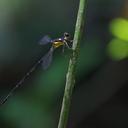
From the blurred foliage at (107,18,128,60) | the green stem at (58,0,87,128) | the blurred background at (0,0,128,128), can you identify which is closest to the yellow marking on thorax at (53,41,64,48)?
the green stem at (58,0,87,128)

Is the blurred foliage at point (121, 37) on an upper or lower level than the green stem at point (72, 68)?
lower

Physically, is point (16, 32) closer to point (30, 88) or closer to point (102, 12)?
point (30, 88)

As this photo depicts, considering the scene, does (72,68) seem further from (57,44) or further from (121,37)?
(121,37)

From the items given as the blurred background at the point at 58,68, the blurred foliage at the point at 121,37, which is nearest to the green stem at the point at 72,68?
the blurred foliage at the point at 121,37

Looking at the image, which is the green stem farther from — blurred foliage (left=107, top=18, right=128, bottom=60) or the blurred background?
the blurred background

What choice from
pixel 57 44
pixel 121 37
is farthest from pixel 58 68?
pixel 57 44

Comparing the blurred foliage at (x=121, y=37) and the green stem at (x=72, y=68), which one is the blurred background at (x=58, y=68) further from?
the green stem at (x=72, y=68)

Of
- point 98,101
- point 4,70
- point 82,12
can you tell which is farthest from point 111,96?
point 82,12

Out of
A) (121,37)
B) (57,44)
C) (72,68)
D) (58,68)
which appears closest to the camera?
(72,68)
